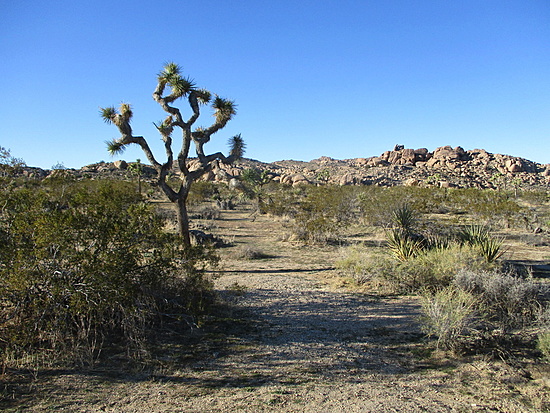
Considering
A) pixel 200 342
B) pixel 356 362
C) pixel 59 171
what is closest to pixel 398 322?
pixel 356 362

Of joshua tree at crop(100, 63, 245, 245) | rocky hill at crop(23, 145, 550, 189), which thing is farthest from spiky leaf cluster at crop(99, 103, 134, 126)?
rocky hill at crop(23, 145, 550, 189)

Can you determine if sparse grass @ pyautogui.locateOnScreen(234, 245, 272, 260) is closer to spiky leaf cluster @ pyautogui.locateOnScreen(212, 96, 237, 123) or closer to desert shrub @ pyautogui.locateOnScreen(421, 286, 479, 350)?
spiky leaf cluster @ pyautogui.locateOnScreen(212, 96, 237, 123)

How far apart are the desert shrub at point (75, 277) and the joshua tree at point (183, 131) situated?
18.1 ft

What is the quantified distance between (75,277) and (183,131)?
24.9ft

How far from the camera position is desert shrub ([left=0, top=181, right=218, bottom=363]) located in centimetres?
392

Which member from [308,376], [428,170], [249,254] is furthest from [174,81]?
[428,170]

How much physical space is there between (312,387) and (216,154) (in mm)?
8942

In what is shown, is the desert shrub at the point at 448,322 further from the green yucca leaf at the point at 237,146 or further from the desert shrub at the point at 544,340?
the green yucca leaf at the point at 237,146

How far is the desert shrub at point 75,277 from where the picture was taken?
3.92 m

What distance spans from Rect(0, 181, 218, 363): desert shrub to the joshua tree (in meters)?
5.50

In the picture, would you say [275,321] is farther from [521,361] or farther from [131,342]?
[521,361]

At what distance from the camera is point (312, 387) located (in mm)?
3789

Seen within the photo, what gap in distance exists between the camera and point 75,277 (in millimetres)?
4156

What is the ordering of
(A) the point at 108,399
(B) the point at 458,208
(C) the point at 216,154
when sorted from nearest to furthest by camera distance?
1. (A) the point at 108,399
2. (C) the point at 216,154
3. (B) the point at 458,208
